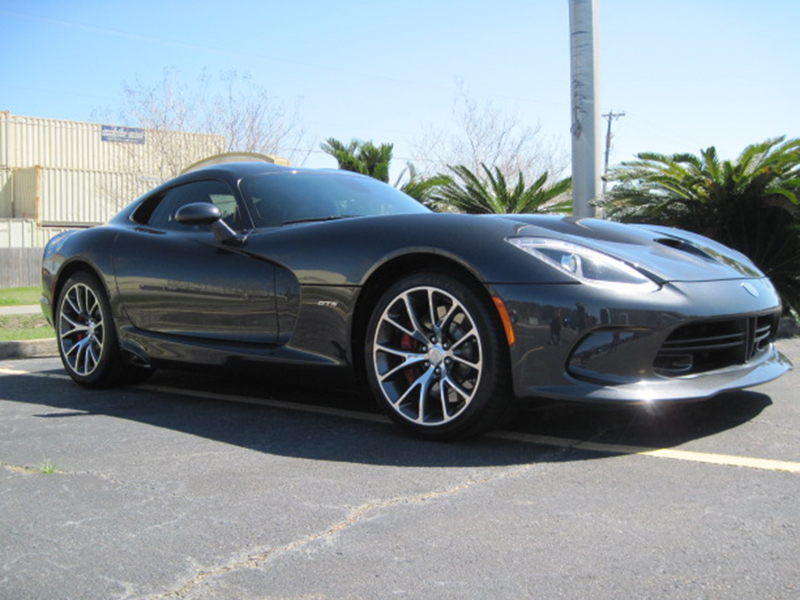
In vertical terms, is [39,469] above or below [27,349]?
above

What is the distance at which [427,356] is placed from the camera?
358 centimetres

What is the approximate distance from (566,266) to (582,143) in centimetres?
517

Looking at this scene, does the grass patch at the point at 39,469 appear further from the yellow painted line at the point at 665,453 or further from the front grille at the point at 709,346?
the front grille at the point at 709,346

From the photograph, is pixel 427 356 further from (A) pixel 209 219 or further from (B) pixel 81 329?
(B) pixel 81 329

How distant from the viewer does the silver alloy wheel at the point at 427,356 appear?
11.5 feet

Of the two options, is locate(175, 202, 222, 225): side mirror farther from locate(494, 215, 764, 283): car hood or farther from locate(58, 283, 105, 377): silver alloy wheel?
locate(494, 215, 764, 283): car hood

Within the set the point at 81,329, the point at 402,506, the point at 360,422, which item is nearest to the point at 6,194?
the point at 81,329

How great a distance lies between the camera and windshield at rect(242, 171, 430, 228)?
4488 mm

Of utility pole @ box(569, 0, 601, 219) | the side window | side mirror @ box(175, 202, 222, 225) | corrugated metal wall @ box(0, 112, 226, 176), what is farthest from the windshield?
corrugated metal wall @ box(0, 112, 226, 176)

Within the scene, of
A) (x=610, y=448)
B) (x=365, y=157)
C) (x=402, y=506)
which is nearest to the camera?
(x=402, y=506)

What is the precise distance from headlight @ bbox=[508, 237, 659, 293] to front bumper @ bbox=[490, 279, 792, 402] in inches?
2.0

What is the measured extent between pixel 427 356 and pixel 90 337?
276 centimetres

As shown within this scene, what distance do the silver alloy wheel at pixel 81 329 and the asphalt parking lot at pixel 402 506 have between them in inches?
41.7

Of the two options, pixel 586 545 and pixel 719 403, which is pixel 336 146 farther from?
pixel 586 545
